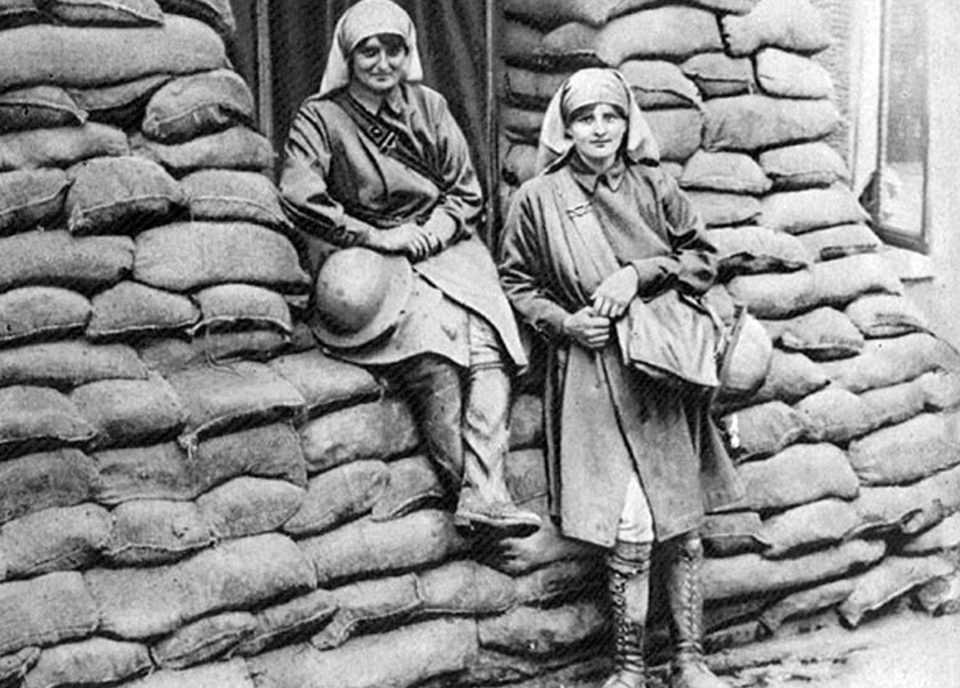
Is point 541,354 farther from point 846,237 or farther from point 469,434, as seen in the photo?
point 846,237

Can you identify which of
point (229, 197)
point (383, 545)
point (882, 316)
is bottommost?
point (383, 545)

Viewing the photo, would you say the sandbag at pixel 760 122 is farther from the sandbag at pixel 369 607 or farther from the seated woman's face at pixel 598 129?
the sandbag at pixel 369 607

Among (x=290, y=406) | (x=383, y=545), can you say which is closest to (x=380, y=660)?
(x=383, y=545)

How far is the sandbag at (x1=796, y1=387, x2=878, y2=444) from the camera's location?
4.71m

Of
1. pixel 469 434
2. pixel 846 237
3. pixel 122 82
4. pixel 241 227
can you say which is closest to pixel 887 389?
pixel 846 237

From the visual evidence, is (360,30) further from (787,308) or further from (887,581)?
(887,581)

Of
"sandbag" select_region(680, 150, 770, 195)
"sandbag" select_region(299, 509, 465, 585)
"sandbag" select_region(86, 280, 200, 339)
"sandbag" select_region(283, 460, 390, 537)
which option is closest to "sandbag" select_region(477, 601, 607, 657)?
"sandbag" select_region(299, 509, 465, 585)

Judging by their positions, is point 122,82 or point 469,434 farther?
point 469,434

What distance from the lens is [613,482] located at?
4145mm

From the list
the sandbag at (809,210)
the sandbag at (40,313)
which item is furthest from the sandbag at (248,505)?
the sandbag at (809,210)

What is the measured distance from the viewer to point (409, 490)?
401 centimetres

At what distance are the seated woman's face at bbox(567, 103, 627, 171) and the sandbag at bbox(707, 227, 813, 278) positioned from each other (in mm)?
577

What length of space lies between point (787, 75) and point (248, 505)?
2.33 metres

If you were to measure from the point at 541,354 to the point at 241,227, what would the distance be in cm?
99
